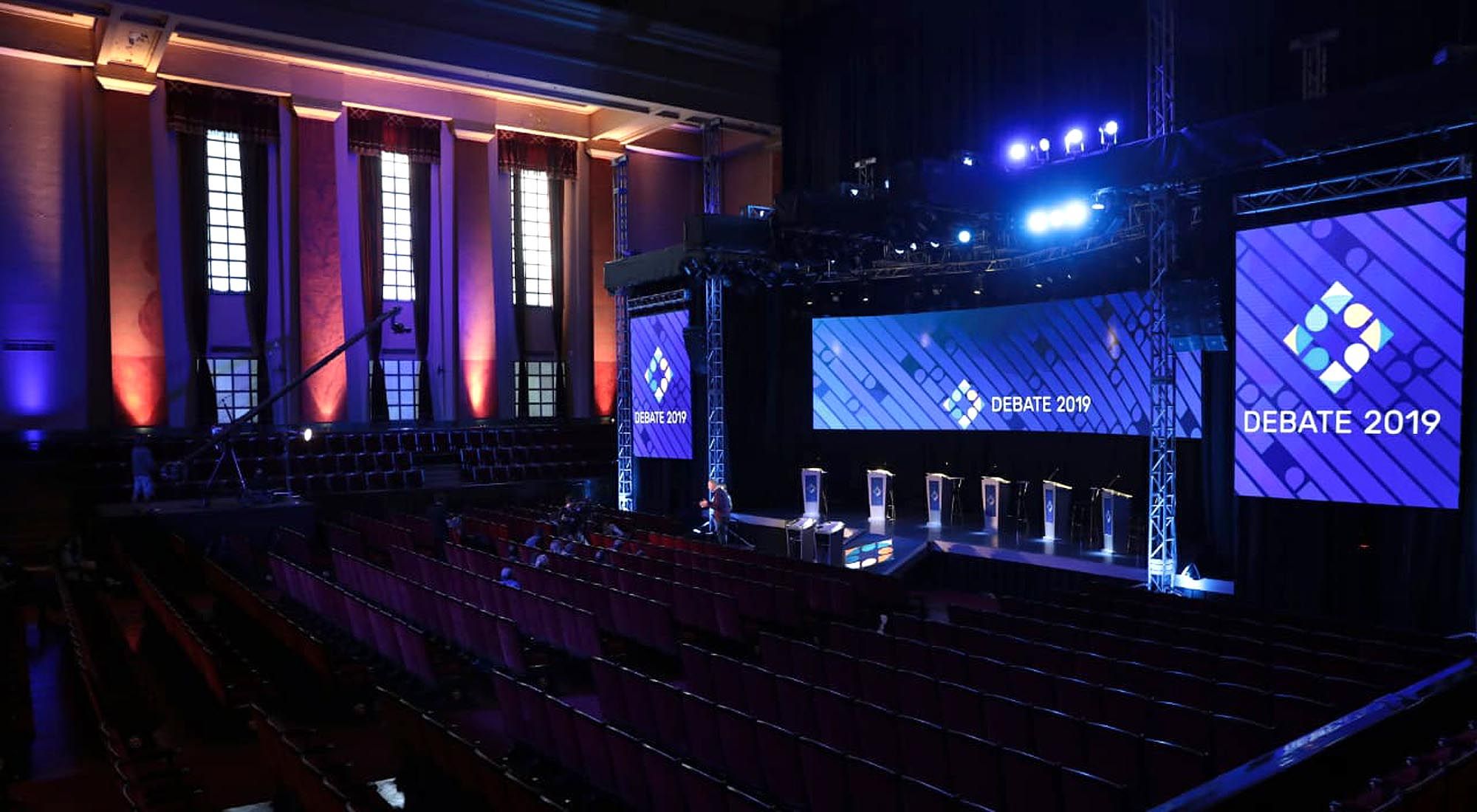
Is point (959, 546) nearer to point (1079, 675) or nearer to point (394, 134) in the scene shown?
point (1079, 675)

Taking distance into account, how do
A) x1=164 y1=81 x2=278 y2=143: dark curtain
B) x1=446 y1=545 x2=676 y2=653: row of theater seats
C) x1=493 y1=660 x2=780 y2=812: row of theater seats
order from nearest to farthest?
x1=493 y1=660 x2=780 y2=812: row of theater seats
x1=446 y1=545 x2=676 y2=653: row of theater seats
x1=164 y1=81 x2=278 y2=143: dark curtain

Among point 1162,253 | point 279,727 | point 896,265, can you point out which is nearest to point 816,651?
point 279,727

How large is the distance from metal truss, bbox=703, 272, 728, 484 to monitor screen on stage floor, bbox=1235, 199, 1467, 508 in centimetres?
801

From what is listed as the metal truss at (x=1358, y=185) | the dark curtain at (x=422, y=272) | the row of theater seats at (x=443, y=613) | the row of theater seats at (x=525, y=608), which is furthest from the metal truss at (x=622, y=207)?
the metal truss at (x=1358, y=185)

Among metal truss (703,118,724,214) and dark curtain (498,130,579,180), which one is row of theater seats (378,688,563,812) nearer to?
metal truss (703,118,724,214)

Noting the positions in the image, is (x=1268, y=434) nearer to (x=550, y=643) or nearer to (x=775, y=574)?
(x=775, y=574)

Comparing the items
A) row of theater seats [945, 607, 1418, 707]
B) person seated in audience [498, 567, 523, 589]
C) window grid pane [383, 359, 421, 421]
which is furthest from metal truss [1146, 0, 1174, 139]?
window grid pane [383, 359, 421, 421]

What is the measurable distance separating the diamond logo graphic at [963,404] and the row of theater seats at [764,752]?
9538 mm

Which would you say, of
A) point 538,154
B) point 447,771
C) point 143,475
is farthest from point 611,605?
point 538,154

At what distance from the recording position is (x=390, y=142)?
17.9m

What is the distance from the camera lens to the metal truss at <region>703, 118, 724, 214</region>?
58.4 feet

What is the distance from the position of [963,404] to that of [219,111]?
1323 centimetres

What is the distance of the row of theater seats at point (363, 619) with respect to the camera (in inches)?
253

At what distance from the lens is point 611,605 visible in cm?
780
